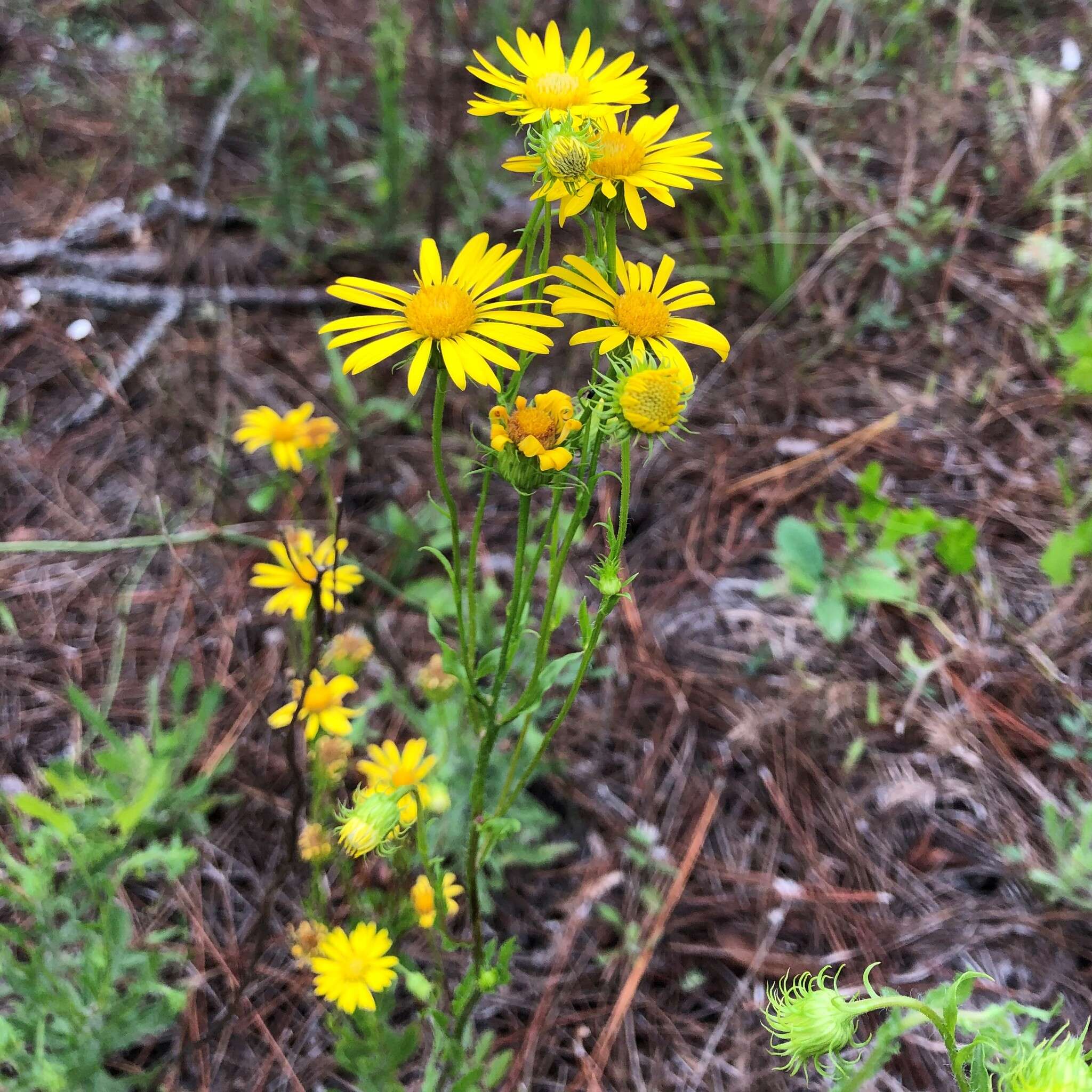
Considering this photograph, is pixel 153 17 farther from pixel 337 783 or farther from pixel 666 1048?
pixel 666 1048

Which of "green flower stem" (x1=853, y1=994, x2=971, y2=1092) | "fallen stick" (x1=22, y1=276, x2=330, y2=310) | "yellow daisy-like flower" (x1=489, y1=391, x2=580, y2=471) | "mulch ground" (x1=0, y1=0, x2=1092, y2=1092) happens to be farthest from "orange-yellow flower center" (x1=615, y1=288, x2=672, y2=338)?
"fallen stick" (x1=22, y1=276, x2=330, y2=310)

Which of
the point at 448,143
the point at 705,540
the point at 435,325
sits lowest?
the point at 705,540

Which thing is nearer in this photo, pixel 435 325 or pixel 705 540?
pixel 435 325

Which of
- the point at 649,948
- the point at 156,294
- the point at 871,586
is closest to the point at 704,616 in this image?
the point at 871,586

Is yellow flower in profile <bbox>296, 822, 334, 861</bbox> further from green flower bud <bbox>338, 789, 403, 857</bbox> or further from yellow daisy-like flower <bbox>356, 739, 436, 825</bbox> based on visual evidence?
green flower bud <bbox>338, 789, 403, 857</bbox>

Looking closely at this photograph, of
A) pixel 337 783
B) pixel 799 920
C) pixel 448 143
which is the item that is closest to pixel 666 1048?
pixel 799 920

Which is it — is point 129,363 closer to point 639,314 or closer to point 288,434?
point 288,434

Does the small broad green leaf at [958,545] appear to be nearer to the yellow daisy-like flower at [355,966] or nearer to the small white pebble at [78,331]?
the yellow daisy-like flower at [355,966]
